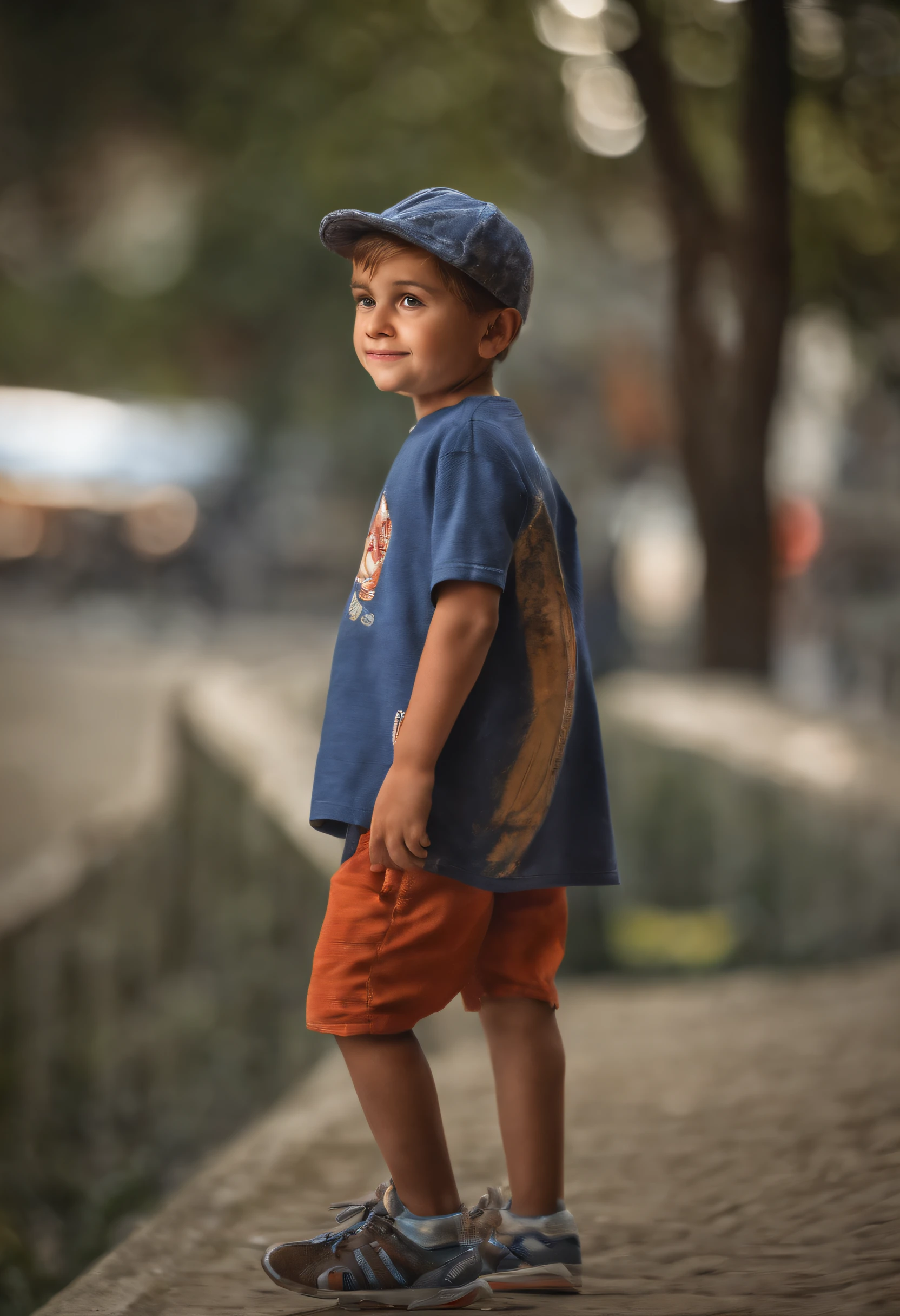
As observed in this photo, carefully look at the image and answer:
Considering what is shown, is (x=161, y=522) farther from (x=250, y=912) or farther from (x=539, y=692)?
(x=539, y=692)

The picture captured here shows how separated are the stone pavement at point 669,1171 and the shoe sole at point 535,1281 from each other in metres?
0.03

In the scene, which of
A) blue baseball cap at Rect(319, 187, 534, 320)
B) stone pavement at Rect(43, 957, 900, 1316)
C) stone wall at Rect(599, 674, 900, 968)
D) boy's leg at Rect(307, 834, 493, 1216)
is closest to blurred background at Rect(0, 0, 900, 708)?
stone wall at Rect(599, 674, 900, 968)

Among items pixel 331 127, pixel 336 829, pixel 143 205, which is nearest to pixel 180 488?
pixel 143 205

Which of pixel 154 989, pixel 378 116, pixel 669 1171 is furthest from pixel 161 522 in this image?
pixel 669 1171

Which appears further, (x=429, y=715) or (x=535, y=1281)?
(x=535, y=1281)

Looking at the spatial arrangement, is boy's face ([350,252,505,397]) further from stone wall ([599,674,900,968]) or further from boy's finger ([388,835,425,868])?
stone wall ([599,674,900,968])

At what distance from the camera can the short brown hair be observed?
5.38ft

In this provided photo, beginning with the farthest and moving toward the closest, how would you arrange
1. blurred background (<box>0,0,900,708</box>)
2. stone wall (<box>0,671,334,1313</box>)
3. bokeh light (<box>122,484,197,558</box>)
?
bokeh light (<box>122,484,197,558</box>)
blurred background (<box>0,0,900,708</box>)
stone wall (<box>0,671,334,1313</box>)

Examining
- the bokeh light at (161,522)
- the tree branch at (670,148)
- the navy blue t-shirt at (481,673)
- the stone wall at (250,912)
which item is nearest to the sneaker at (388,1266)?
the navy blue t-shirt at (481,673)

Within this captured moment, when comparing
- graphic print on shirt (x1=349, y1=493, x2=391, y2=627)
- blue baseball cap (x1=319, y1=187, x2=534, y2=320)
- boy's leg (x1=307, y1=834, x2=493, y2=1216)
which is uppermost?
blue baseball cap (x1=319, y1=187, x2=534, y2=320)

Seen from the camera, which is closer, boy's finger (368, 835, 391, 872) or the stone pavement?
boy's finger (368, 835, 391, 872)

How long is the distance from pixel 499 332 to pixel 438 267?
0.12m

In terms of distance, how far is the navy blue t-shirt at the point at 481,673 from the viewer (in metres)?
1.59

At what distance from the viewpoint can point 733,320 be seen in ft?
21.6
